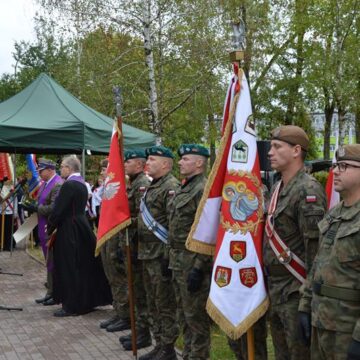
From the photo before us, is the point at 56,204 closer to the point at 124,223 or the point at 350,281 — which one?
the point at 124,223

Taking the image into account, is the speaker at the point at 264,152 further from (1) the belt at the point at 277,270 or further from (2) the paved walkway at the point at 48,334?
(2) the paved walkway at the point at 48,334

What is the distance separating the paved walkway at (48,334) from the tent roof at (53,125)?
2.33 meters

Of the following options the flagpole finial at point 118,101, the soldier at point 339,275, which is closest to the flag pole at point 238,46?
the soldier at point 339,275

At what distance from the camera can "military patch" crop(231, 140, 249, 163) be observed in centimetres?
428

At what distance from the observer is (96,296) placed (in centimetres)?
816

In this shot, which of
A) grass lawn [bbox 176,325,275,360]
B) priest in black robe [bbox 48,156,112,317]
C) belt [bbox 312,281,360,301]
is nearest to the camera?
belt [bbox 312,281,360,301]

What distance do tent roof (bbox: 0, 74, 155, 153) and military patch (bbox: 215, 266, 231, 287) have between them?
5.14 meters

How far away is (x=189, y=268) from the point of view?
197 inches

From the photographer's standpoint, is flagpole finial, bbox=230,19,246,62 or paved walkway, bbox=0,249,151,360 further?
paved walkway, bbox=0,249,151,360

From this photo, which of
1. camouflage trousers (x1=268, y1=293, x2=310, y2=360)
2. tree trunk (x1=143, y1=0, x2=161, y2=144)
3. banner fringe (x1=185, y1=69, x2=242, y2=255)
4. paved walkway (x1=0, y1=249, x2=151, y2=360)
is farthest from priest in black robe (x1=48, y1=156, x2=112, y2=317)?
tree trunk (x1=143, y1=0, x2=161, y2=144)

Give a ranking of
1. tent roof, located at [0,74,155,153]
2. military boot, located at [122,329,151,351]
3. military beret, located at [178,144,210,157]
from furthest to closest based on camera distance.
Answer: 1. tent roof, located at [0,74,155,153]
2. military boot, located at [122,329,151,351]
3. military beret, located at [178,144,210,157]

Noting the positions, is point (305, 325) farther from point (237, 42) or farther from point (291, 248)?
point (237, 42)

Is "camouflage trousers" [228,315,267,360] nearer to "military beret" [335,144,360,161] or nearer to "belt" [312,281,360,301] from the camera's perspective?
"belt" [312,281,360,301]

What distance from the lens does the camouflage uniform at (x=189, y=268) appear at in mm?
4957
